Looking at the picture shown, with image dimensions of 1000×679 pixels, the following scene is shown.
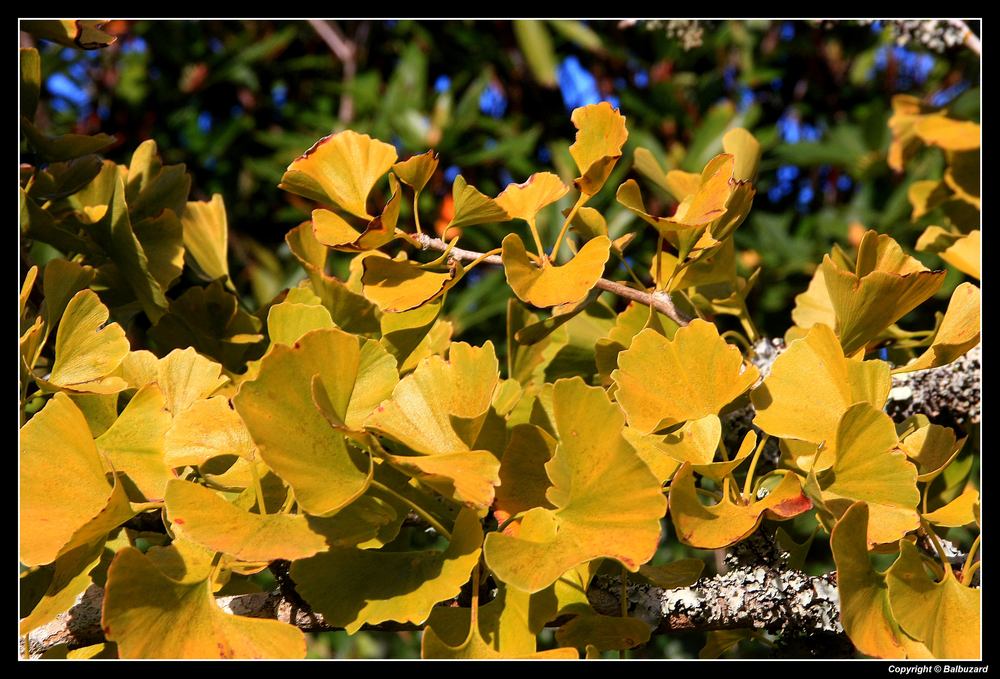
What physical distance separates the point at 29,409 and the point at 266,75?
1383 millimetres

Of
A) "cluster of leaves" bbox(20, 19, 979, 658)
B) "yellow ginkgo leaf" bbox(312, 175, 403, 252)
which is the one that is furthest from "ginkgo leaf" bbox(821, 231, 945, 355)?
"yellow ginkgo leaf" bbox(312, 175, 403, 252)

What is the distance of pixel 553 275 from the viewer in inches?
18.6

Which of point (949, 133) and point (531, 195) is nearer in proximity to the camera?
point (531, 195)

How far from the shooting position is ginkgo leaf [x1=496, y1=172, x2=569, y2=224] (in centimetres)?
49

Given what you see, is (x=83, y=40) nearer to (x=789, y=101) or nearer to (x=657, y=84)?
(x=657, y=84)

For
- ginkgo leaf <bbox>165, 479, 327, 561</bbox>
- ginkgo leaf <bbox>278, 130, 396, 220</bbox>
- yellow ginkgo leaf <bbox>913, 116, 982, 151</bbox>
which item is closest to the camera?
ginkgo leaf <bbox>165, 479, 327, 561</bbox>

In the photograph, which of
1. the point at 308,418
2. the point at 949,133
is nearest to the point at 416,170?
the point at 308,418

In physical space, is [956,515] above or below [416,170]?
below

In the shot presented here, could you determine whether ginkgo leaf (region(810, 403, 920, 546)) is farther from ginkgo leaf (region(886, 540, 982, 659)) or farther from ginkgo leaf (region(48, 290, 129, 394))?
ginkgo leaf (region(48, 290, 129, 394))

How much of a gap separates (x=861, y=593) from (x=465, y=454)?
193mm

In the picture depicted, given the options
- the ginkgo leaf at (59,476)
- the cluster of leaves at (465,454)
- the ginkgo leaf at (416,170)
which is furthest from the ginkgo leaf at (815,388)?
the ginkgo leaf at (59,476)

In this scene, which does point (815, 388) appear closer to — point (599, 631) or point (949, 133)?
point (599, 631)

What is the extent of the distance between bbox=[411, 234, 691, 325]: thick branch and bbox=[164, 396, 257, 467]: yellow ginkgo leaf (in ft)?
0.46

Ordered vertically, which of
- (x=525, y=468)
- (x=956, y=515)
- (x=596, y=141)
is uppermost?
(x=596, y=141)
